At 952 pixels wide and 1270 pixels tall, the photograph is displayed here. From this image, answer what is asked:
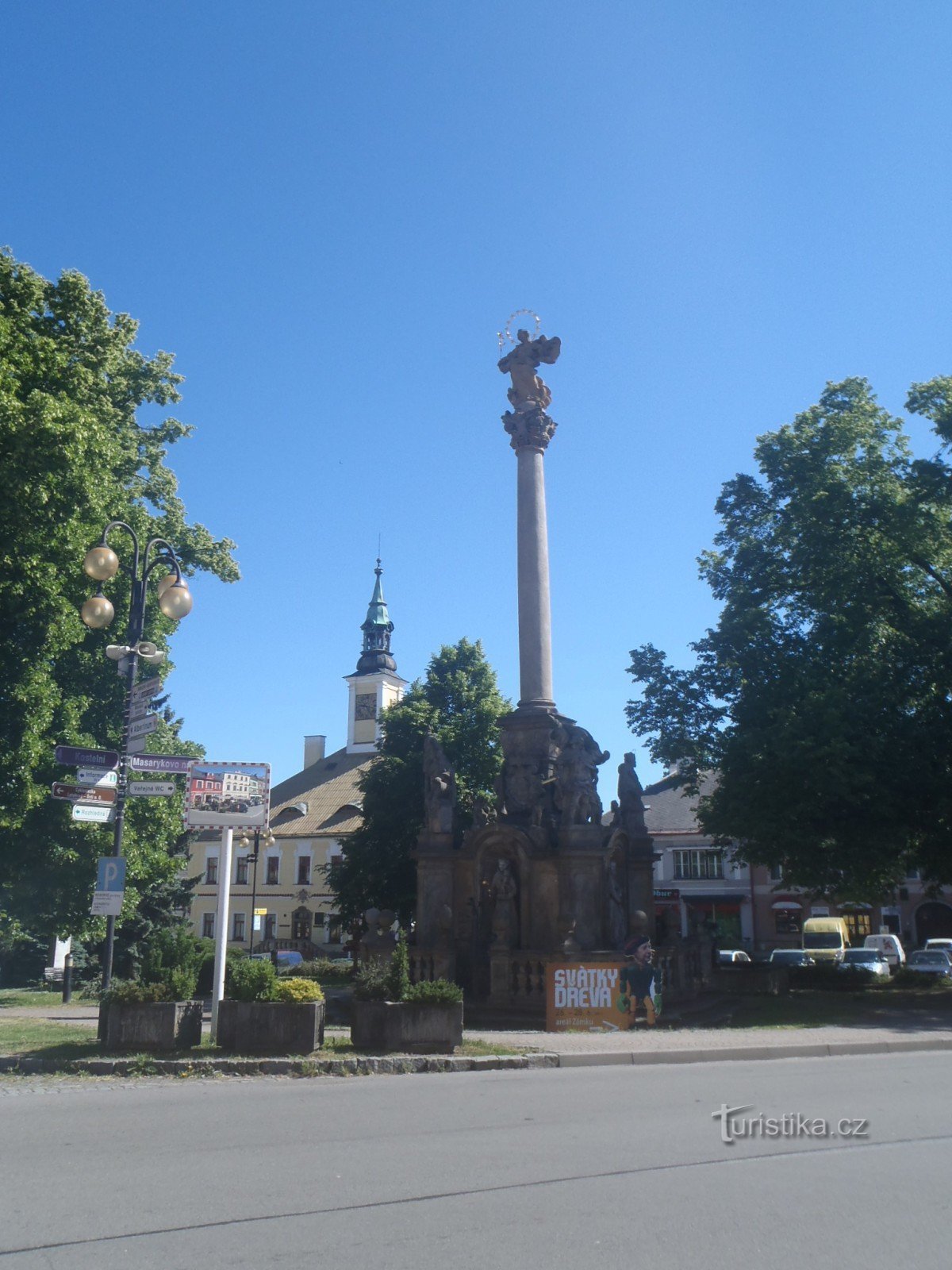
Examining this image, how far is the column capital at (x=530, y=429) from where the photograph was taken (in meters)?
23.9

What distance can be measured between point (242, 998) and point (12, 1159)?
5463mm

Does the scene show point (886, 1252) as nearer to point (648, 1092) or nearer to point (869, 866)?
point (648, 1092)

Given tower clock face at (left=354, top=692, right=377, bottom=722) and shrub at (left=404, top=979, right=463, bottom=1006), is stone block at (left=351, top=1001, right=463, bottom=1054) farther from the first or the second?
tower clock face at (left=354, top=692, right=377, bottom=722)

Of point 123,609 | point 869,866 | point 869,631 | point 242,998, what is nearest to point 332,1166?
point 242,998

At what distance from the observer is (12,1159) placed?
7.66 m

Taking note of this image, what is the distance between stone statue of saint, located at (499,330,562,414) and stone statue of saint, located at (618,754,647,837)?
812 centimetres

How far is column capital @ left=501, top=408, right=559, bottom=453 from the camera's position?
941 inches

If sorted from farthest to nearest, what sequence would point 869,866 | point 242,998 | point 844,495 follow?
point 844,495, point 869,866, point 242,998

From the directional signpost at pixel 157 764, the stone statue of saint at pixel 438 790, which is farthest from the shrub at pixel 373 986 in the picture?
the stone statue of saint at pixel 438 790

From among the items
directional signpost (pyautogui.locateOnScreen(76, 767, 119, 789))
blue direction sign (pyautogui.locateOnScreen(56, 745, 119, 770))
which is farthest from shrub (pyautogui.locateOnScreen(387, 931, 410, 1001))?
blue direction sign (pyautogui.locateOnScreen(56, 745, 119, 770))

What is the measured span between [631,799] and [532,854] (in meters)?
3.40

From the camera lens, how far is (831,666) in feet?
85.3

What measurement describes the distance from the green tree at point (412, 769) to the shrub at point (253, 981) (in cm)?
2210

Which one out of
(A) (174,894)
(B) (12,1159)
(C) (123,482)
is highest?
(C) (123,482)
